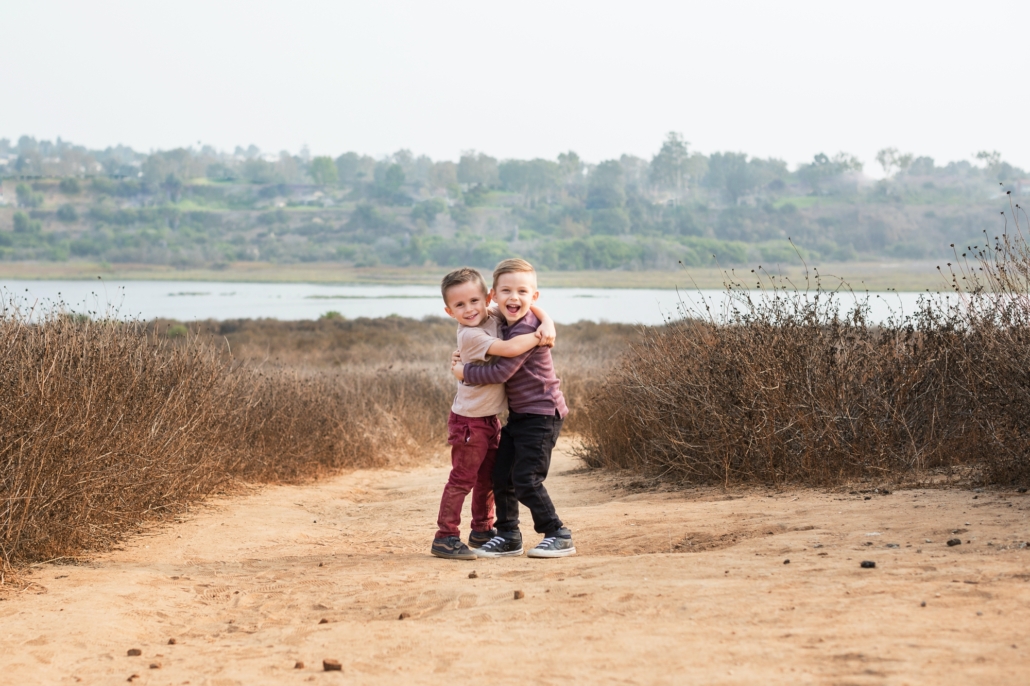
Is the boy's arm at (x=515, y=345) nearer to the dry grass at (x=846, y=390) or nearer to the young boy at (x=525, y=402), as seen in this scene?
the young boy at (x=525, y=402)

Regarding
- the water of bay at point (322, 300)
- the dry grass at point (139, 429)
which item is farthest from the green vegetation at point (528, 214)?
the dry grass at point (139, 429)

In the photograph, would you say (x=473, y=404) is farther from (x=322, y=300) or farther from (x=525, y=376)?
(x=322, y=300)

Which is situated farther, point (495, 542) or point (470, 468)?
point (495, 542)

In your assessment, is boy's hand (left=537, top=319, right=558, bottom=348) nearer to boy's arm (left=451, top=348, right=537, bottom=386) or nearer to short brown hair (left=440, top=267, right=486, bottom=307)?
boy's arm (left=451, top=348, right=537, bottom=386)

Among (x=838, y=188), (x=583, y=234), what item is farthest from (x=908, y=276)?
(x=838, y=188)

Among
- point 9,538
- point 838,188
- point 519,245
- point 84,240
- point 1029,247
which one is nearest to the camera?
point 9,538

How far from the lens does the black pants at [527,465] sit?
5.91 m

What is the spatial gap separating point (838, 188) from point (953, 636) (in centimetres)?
11764

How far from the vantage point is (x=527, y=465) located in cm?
591

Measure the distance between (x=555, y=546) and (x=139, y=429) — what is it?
382cm

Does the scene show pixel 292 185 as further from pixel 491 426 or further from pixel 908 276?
pixel 491 426

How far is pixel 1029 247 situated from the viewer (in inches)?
310

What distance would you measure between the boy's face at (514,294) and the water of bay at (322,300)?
4046 cm

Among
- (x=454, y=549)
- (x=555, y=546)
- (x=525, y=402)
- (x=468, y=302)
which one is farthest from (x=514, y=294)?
(x=454, y=549)
